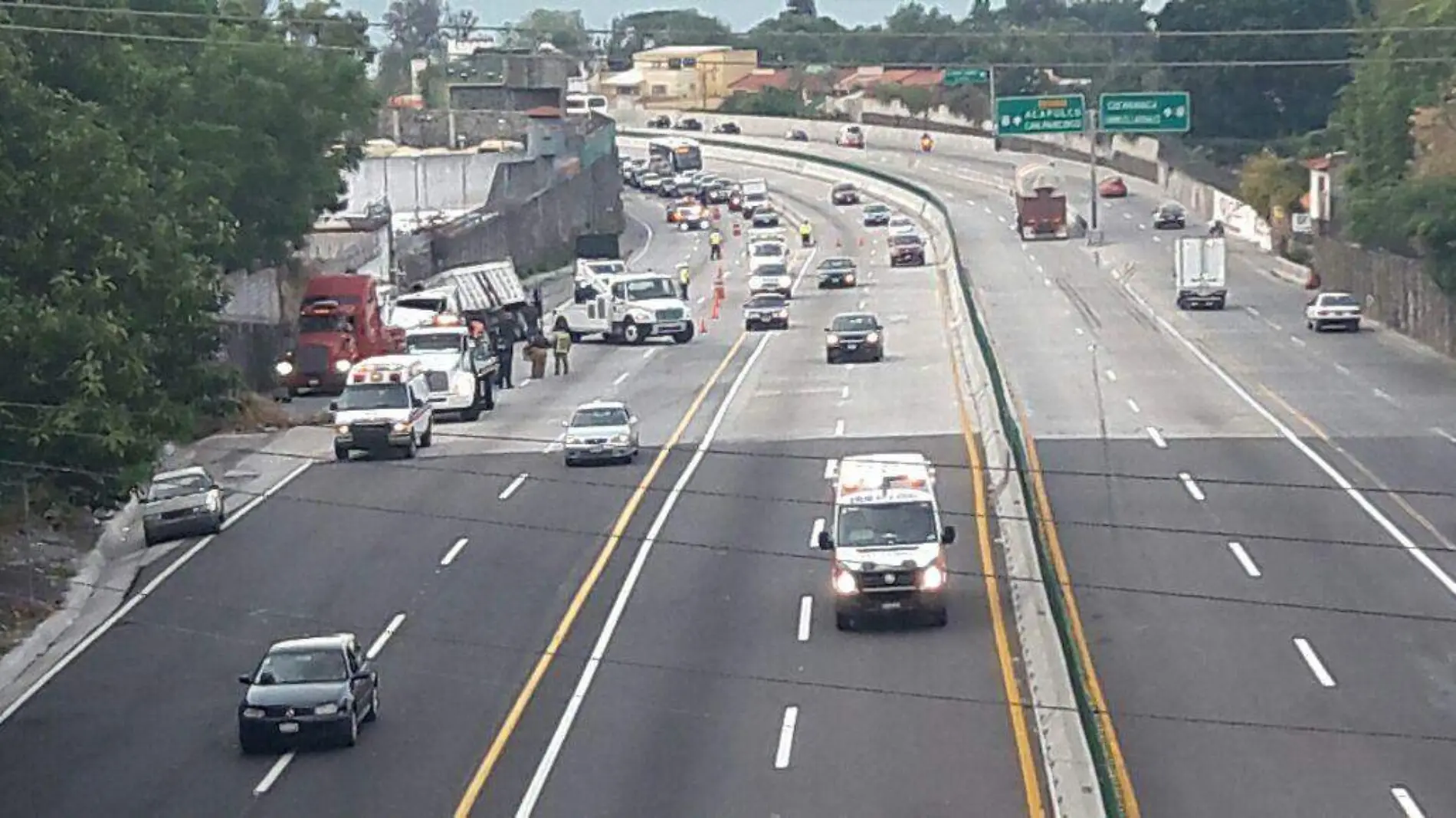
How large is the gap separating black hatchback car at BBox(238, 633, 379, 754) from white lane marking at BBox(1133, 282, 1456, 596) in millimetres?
16416

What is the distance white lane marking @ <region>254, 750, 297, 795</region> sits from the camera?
1117 inches

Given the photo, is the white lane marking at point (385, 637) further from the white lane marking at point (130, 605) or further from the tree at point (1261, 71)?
the tree at point (1261, 71)

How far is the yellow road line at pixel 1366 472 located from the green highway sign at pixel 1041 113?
4001 cm

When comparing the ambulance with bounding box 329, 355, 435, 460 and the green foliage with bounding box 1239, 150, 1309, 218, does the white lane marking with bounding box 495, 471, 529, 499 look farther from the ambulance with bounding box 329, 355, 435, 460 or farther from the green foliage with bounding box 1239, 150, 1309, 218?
the green foliage with bounding box 1239, 150, 1309, 218

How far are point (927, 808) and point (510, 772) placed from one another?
538 centimetres

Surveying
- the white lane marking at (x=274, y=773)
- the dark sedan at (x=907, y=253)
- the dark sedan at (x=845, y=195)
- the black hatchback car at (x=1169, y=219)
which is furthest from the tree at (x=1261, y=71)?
the white lane marking at (x=274, y=773)

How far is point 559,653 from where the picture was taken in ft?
114

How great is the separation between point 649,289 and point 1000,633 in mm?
46089

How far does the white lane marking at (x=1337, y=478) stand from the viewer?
3766cm

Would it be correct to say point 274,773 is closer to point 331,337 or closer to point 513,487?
point 513,487

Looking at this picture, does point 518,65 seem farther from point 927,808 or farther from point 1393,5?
point 927,808

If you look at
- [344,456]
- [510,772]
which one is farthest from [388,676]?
[344,456]

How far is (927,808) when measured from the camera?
1014 inches

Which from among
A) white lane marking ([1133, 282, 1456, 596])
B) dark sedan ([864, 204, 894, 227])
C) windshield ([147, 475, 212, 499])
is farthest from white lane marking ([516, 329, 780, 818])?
dark sedan ([864, 204, 894, 227])
